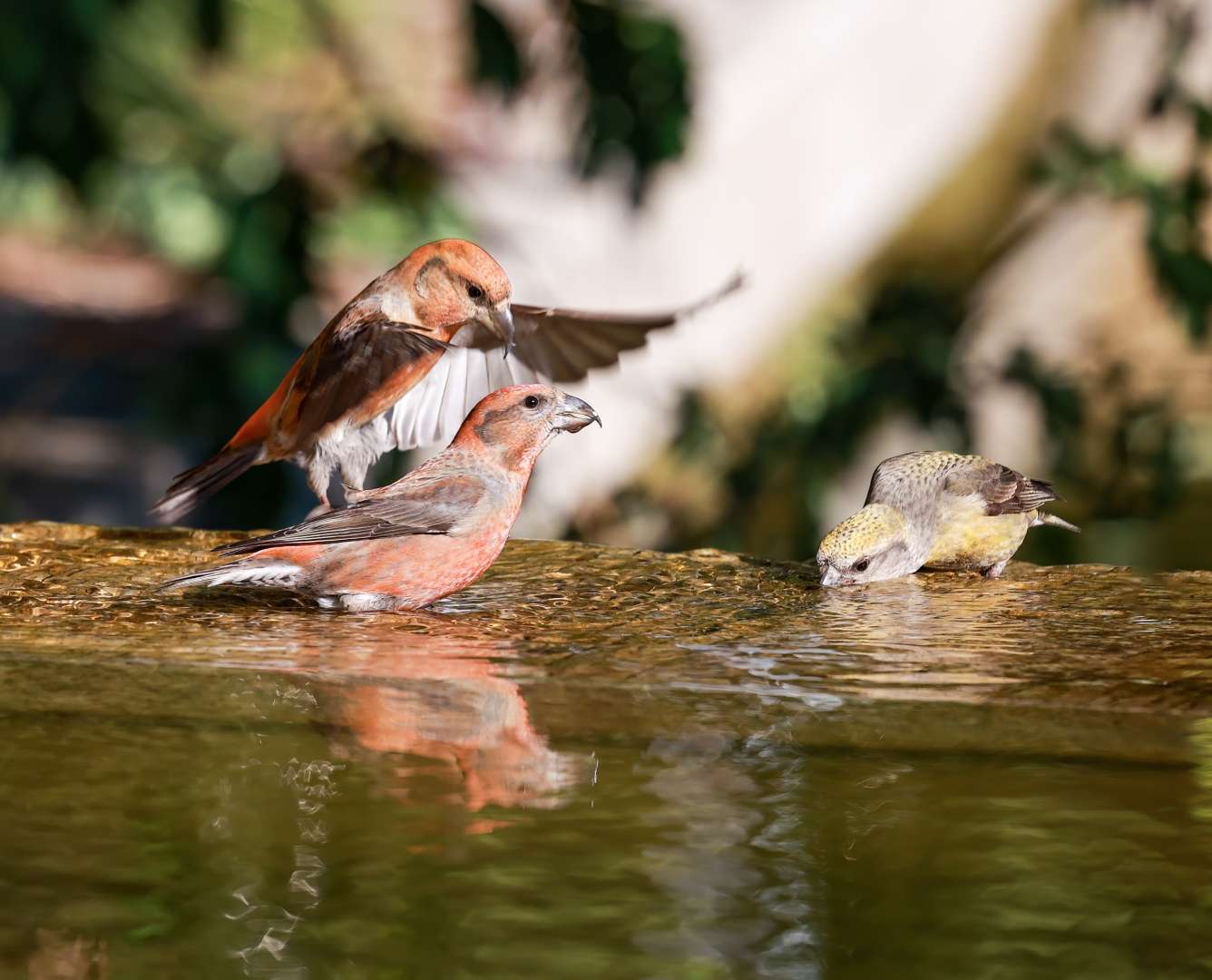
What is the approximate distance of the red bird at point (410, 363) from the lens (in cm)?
210

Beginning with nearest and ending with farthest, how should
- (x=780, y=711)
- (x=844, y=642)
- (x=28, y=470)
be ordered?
(x=780, y=711) < (x=844, y=642) < (x=28, y=470)

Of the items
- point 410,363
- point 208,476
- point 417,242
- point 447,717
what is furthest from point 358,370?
point 417,242

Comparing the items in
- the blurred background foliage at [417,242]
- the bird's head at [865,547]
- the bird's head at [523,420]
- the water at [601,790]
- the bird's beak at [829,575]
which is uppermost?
the blurred background foliage at [417,242]

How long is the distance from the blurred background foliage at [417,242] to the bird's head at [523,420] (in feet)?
3.93

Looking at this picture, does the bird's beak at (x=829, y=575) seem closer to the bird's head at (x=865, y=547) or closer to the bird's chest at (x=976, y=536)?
the bird's head at (x=865, y=547)

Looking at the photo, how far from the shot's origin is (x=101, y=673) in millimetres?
1763

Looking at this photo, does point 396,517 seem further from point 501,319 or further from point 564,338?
point 564,338

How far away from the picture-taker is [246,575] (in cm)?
205

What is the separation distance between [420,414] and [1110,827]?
1.20 meters

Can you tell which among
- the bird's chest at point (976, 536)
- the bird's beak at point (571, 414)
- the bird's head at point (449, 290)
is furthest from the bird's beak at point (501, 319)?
the bird's chest at point (976, 536)

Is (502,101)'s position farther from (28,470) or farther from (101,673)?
(28,470)

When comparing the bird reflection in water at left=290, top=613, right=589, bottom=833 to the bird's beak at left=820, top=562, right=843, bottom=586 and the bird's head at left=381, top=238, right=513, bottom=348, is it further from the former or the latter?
the bird's beak at left=820, top=562, right=843, bottom=586

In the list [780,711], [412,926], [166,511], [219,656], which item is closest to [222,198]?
[166,511]

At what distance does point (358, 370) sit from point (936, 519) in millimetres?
901
